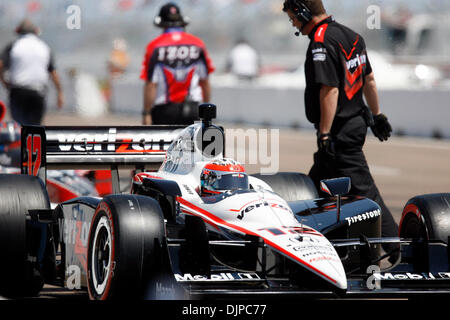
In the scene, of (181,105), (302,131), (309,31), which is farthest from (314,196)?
(302,131)

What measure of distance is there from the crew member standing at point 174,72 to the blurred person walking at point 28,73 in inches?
96.7

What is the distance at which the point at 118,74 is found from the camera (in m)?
29.8

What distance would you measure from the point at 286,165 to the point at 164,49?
17.4 feet

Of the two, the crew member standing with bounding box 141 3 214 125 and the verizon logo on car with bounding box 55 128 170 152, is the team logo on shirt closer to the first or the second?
the verizon logo on car with bounding box 55 128 170 152

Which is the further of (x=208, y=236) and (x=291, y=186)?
(x=291, y=186)

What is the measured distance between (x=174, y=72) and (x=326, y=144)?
3.42m

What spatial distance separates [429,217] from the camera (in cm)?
583

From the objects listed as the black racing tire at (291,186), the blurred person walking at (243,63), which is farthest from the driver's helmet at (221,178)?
the blurred person walking at (243,63)

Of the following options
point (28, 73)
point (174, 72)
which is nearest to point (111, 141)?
point (174, 72)

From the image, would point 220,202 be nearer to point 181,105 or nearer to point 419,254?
point 419,254

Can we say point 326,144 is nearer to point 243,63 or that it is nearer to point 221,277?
point 221,277

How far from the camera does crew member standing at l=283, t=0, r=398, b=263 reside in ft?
22.3
